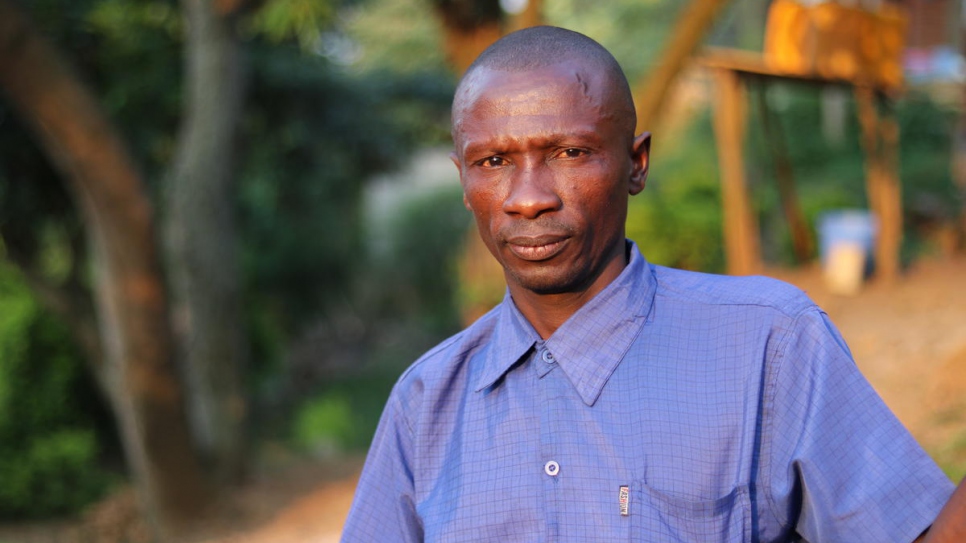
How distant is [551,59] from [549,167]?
17 cm

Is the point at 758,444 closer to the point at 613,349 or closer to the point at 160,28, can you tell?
the point at 613,349

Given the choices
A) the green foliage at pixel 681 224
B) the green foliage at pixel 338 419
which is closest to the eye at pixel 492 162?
the green foliage at pixel 681 224

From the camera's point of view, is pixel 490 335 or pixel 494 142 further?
pixel 490 335

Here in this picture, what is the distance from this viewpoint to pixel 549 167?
5.19 feet

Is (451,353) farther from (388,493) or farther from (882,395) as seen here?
(882,395)

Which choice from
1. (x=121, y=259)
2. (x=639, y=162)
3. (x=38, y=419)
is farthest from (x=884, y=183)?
(x=639, y=162)

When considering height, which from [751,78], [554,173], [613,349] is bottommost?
[613,349]

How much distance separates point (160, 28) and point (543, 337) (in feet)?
27.9

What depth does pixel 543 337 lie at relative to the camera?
1688 millimetres

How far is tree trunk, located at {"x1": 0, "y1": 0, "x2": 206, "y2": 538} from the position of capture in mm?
5988

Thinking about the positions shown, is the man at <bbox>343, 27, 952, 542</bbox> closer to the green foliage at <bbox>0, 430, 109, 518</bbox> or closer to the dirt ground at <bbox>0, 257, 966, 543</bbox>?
the dirt ground at <bbox>0, 257, 966, 543</bbox>

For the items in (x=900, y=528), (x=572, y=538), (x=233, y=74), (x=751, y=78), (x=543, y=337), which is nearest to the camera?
(x=900, y=528)

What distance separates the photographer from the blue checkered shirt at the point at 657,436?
1410 mm

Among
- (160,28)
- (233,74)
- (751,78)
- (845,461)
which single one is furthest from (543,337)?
(160,28)
